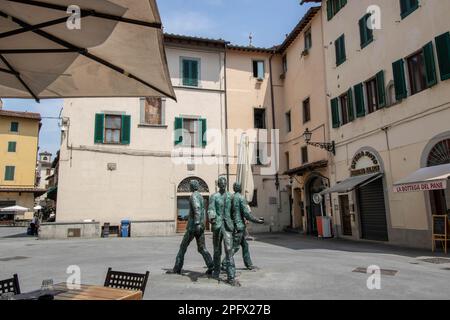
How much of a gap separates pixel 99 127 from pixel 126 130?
1.52 meters

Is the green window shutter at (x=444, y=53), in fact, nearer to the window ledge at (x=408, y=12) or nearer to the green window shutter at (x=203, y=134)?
the window ledge at (x=408, y=12)

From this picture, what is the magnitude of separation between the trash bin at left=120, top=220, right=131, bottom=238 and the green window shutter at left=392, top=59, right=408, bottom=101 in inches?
577

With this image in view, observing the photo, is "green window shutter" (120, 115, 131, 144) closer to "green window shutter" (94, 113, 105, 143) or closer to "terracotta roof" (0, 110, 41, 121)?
"green window shutter" (94, 113, 105, 143)

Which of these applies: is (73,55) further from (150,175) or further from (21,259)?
(150,175)

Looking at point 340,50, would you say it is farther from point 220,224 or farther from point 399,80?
point 220,224

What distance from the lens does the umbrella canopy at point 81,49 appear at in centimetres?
329

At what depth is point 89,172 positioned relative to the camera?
1959 centimetres

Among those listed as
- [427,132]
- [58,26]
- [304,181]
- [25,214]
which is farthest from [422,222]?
[25,214]

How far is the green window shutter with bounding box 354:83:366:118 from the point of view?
15359 mm

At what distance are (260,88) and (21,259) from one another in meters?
17.8

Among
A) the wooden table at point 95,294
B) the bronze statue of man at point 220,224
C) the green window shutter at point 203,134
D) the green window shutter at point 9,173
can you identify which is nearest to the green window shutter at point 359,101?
the green window shutter at point 203,134

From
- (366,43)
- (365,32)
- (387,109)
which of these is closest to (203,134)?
(366,43)

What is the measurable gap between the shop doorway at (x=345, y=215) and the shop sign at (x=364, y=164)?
1.55 m

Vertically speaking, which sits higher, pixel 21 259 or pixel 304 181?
pixel 304 181
